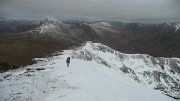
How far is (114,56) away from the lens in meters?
187

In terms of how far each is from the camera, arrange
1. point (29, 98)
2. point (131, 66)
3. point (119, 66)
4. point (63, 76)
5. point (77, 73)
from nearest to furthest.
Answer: point (29, 98), point (63, 76), point (77, 73), point (119, 66), point (131, 66)

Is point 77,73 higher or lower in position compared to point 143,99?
higher

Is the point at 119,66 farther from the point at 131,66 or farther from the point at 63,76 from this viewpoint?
the point at 63,76

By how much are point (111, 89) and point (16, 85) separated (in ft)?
37.9

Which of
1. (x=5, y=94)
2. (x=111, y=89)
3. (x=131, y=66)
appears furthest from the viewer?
(x=131, y=66)

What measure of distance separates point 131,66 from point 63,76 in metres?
163

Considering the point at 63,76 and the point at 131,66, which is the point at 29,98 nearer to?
the point at 63,76

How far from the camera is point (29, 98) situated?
2831 centimetres

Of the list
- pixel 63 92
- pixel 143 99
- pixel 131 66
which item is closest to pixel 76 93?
pixel 63 92

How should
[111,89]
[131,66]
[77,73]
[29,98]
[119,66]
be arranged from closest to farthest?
[29,98]
[111,89]
[77,73]
[119,66]
[131,66]

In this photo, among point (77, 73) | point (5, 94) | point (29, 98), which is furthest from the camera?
point (77, 73)

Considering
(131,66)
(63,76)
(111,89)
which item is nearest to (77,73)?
(63,76)

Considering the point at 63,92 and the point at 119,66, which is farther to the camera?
the point at 119,66

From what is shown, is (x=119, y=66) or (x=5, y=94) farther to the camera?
(x=119, y=66)
